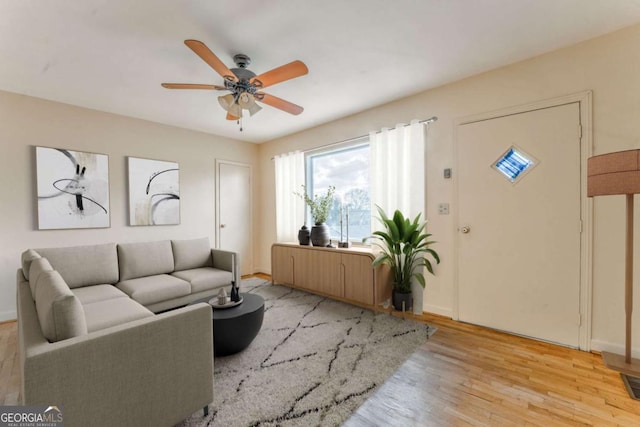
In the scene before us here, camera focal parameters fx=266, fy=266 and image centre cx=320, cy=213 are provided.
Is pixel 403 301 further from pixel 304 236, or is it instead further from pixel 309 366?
pixel 304 236

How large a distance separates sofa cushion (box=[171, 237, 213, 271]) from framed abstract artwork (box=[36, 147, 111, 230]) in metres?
0.96

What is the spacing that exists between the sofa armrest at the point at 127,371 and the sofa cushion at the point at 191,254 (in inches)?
79.7

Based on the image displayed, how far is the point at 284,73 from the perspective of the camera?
206 cm

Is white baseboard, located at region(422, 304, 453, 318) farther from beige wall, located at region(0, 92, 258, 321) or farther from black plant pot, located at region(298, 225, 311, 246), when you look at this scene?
beige wall, located at region(0, 92, 258, 321)

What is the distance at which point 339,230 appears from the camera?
4168 millimetres

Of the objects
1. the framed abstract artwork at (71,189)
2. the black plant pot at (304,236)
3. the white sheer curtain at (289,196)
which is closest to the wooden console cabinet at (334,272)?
the black plant pot at (304,236)

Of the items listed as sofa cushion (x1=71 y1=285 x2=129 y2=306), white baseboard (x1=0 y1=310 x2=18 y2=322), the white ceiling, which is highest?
the white ceiling

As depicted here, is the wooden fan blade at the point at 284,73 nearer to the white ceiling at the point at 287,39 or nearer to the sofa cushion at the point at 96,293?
the white ceiling at the point at 287,39

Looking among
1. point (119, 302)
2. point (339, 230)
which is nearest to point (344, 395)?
point (119, 302)

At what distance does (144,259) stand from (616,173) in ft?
14.9

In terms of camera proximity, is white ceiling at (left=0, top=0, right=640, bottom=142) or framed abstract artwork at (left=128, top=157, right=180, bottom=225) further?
framed abstract artwork at (left=128, top=157, right=180, bottom=225)

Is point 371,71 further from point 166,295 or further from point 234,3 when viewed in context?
point 166,295

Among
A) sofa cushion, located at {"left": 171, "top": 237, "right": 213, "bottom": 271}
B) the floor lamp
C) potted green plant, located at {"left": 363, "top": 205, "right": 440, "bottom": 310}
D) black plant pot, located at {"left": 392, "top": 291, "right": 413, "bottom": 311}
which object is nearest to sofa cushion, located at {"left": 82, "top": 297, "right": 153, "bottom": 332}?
sofa cushion, located at {"left": 171, "top": 237, "right": 213, "bottom": 271}

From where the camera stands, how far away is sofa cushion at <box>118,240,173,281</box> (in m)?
3.20
